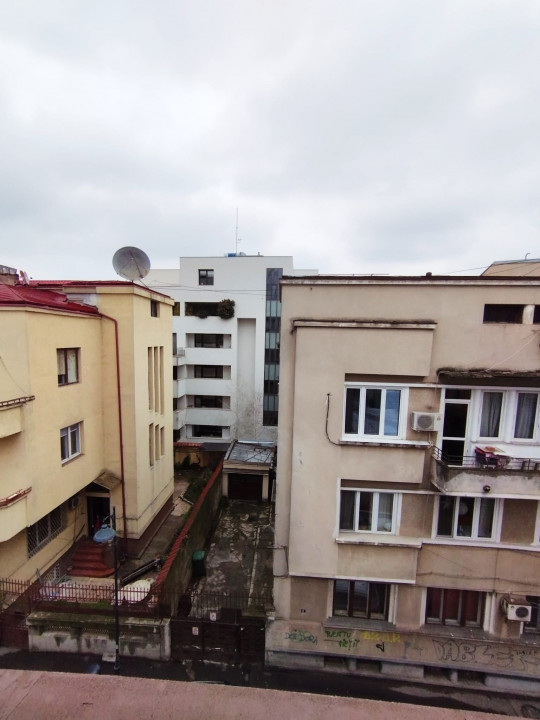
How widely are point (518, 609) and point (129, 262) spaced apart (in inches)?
701

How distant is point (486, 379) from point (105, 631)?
12790mm

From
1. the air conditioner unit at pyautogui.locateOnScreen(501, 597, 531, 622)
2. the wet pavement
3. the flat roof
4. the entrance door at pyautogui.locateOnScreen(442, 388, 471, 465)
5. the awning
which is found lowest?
the wet pavement

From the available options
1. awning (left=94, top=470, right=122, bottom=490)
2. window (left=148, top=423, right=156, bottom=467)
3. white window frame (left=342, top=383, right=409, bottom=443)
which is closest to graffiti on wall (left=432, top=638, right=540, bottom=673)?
white window frame (left=342, top=383, right=409, bottom=443)

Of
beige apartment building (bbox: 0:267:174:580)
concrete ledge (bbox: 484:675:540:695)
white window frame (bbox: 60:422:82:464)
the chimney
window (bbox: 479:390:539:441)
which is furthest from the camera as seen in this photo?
the chimney

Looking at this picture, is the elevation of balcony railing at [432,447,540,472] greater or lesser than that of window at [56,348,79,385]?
lesser

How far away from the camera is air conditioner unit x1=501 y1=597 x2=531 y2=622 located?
884 centimetres

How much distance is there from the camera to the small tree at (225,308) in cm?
2733

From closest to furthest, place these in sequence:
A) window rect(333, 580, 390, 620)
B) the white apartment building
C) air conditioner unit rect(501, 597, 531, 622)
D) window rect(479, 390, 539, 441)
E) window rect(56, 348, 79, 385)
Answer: window rect(479, 390, 539, 441), air conditioner unit rect(501, 597, 531, 622), window rect(333, 580, 390, 620), window rect(56, 348, 79, 385), the white apartment building

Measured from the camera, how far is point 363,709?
9.40 feet

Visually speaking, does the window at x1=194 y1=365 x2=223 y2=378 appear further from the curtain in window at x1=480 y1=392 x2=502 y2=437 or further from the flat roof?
the curtain in window at x1=480 y1=392 x2=502 y2=437

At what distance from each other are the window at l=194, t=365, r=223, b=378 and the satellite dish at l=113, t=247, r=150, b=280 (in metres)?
14.1

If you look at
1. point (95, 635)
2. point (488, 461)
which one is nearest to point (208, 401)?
point (95, 635)

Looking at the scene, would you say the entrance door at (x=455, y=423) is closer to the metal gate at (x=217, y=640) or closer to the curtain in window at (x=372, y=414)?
the curtain in window at (x=372, y=414)

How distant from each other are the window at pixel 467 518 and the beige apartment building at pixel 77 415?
38.4ft
